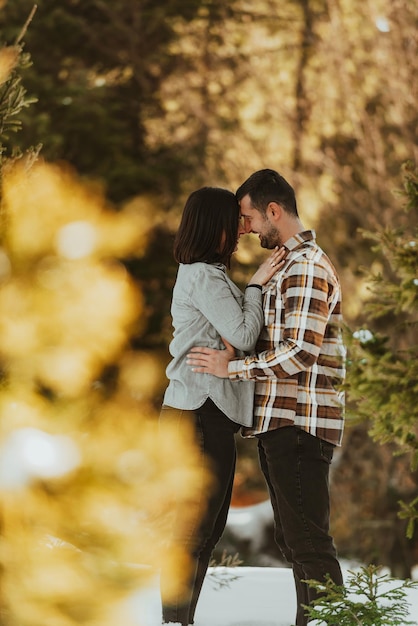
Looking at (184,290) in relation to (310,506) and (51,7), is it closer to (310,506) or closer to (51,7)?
(310,506)

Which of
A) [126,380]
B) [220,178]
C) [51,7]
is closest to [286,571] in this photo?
[126,380]

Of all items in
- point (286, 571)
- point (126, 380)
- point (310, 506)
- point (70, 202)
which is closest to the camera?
point (70, 202)

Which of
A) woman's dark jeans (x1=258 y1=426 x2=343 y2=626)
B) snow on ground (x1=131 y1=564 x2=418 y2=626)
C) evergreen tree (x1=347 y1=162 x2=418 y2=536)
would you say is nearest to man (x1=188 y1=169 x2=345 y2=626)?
woman's dark jeans (x1=258 y1=426 x2=343 y2=626)

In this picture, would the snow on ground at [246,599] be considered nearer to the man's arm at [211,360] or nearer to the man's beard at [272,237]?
the man's arm at [211,360]

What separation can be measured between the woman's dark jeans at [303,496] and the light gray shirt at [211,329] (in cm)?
17

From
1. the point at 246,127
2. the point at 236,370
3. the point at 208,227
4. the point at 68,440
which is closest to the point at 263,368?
the point at 236,370

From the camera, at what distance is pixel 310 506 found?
9.96 ft

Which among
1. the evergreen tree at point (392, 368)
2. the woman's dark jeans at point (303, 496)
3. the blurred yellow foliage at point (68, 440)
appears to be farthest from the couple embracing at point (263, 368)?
the blurred yellow foliage at point (68, 440)

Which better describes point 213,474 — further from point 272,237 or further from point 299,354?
point 272,237

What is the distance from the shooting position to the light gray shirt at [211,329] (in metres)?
3.08

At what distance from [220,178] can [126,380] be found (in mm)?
8121

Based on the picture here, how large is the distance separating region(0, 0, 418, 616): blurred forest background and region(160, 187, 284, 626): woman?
407cm

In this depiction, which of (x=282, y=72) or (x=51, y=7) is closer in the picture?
(x=51, y=7)

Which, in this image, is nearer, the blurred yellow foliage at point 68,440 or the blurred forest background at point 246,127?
Result: the blurred yellow foliage at point 68,440
